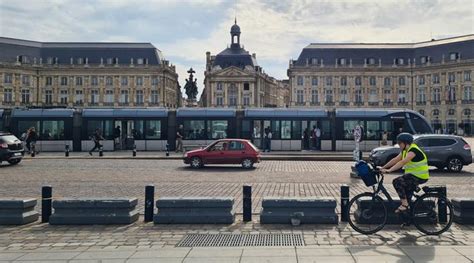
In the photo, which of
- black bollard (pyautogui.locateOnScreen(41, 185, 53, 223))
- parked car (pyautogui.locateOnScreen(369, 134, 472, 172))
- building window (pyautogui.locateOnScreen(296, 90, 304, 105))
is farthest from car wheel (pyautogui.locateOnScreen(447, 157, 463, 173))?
building window (pyautogui.locateOnScreen(296, 90, 304, 105))

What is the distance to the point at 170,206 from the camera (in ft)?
28.5

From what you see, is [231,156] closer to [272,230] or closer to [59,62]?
[272,230]

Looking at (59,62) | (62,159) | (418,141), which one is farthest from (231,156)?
(59,62)

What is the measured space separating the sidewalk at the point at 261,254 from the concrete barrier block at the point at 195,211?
68.3 inches

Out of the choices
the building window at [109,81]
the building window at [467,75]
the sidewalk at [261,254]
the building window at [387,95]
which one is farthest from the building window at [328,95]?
the sidewalk at [261,254]

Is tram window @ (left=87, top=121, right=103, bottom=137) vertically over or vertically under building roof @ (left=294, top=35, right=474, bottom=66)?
under

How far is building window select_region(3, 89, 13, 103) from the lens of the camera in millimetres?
105900

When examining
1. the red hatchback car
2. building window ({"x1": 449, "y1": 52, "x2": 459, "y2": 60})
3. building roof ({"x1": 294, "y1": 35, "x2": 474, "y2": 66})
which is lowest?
the red hatchback car

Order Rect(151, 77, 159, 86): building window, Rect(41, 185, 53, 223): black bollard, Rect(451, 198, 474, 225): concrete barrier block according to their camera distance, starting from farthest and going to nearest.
A: Rect(151, 77, 159, 86): building window, Rect(41, 185, 53, 223): black bollard, Rect(451, 198, 474, 225): concrete barrier block

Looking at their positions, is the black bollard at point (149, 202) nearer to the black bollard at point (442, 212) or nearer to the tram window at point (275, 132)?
the black bollard at point (442, 212)

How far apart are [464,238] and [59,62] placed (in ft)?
377

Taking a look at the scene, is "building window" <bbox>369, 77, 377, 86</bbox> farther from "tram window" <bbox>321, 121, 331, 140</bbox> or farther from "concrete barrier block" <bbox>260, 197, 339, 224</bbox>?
"concrete barrier block" <bbox>260, 197, 339, 224</bbox>

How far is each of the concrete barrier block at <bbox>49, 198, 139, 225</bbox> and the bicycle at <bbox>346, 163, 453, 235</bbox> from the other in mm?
4241

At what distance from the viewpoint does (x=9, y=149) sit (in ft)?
72.3
